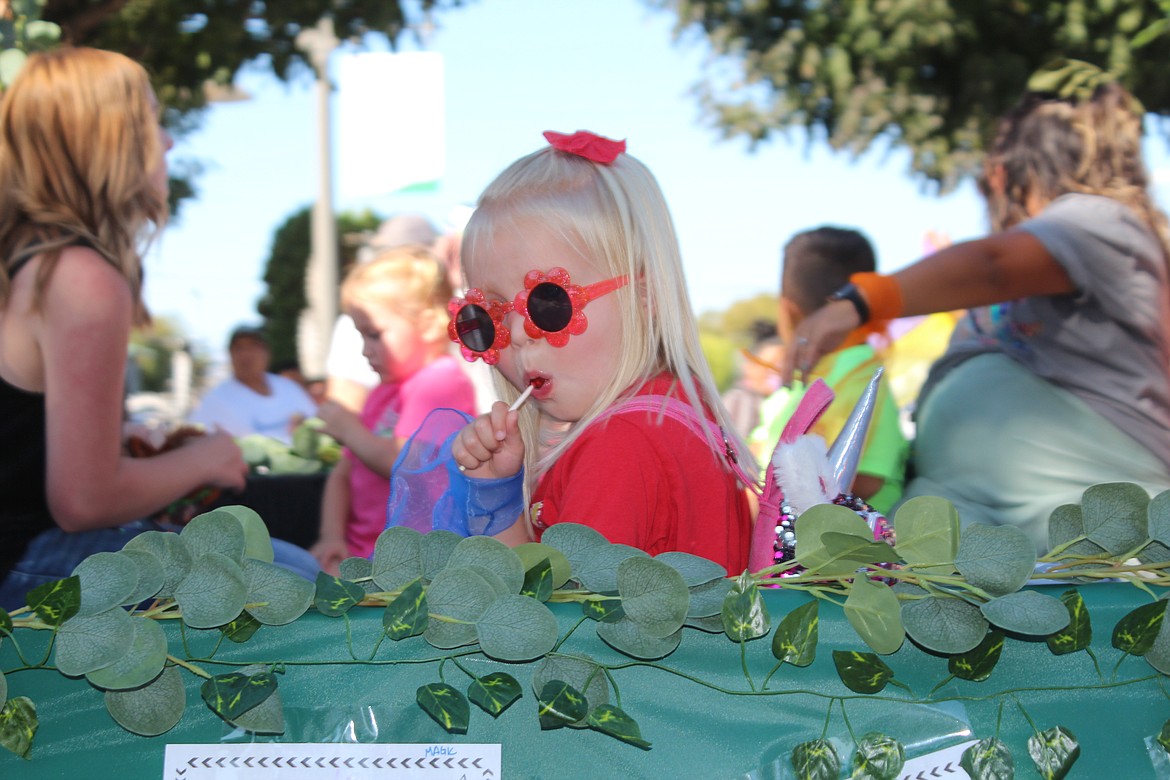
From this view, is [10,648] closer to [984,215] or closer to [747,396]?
[984,215]

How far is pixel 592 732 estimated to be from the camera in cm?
98

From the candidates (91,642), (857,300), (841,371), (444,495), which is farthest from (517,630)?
(841,371)

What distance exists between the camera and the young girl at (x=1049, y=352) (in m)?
2.21

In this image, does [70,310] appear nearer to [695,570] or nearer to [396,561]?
[396,561]

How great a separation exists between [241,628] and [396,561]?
0.15 m

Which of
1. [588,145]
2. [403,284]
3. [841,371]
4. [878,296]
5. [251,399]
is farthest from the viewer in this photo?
[251,399]

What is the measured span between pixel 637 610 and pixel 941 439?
1663 mm

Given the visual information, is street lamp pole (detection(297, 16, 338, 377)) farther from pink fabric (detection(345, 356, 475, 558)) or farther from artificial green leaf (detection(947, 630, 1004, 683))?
artificial green leaf (detection(947, 630, 1004, 683))

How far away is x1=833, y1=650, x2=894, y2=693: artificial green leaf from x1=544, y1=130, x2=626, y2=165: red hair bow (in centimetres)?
104

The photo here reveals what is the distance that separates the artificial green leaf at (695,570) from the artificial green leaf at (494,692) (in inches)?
6.7

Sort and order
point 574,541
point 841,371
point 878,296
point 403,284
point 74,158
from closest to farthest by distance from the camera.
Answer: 1. point 574,541
2. point 74,158
3. point 878,296
4. point 841,371
5. point 403,284

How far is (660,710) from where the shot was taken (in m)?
0.98

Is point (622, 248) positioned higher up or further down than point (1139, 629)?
higher up

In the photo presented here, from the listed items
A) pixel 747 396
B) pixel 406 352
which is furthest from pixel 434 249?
pixel 747 396
